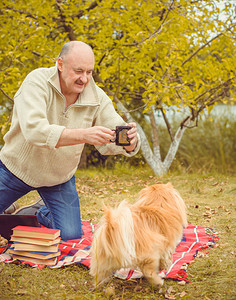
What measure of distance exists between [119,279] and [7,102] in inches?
260

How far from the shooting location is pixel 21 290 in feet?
6.78

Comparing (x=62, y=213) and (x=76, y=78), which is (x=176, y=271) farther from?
(x=76, y=78)

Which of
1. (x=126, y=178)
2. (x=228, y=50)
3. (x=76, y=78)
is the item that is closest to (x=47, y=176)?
(x=76, y=78)

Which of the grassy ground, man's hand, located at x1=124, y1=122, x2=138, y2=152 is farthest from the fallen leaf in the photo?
man's hand, located at x1=124, y1=122, x2=138, y2=152

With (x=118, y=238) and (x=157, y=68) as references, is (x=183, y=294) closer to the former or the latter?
(x=118, y=238)

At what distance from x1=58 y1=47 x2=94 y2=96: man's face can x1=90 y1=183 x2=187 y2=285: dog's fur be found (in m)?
0.98

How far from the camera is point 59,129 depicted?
2174mm

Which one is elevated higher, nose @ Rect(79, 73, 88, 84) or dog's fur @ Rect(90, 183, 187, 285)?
nose @ Rect(79, 73, 88, 84)

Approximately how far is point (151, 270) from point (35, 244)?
Answer: 854 mm

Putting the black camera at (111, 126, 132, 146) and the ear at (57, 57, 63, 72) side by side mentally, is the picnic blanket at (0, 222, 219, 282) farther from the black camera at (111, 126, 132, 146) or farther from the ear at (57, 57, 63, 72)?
the ear at (57, 57, 63, 72)

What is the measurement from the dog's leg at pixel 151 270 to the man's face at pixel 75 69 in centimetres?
132

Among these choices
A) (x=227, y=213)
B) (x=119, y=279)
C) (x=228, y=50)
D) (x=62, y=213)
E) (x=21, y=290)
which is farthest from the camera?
(x=228, y=50)

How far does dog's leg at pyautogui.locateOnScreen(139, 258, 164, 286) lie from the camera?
1966 millimetres

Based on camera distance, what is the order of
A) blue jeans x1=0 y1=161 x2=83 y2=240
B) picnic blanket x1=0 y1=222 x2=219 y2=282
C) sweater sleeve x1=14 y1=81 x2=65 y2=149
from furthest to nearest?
blue jeans x1=0 y1=161 x2=83 y2=240 < picnic blanket x1=0 y1=222 x2=219 y2=282 < sweater sleeve x1=14 y1=81 x2=65 y2=149
